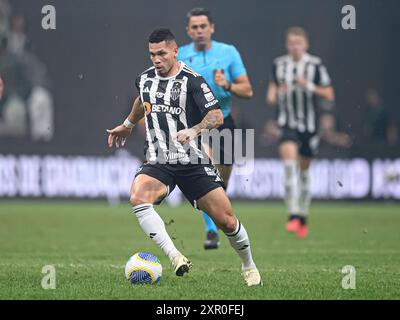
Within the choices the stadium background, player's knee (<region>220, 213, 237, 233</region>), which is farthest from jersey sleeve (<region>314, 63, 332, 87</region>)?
player's knee (<region>220, 213, 237, 233</region>)

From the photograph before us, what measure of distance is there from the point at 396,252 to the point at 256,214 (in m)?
6.52

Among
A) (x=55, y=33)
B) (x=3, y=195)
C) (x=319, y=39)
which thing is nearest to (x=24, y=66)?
(x=55, y=33)

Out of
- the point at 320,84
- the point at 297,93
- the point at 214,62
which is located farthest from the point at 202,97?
the point at 297,93

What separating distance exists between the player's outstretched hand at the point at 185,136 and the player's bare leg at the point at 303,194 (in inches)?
250

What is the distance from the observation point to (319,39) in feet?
73.7

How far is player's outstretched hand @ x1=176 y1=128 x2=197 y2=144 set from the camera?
859cm

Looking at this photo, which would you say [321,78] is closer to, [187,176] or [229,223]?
[187,176]

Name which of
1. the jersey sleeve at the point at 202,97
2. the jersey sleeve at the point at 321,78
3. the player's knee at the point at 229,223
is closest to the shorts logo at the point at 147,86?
the jersey sleeve at the point at 202,97

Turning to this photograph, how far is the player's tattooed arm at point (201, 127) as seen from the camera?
860 cm

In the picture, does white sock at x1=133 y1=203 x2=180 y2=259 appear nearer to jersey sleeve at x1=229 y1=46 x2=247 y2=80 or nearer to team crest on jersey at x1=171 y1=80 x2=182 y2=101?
team crest on jersey at x1=171 y1=80 x2=182 y2=101

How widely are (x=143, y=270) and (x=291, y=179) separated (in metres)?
7.20

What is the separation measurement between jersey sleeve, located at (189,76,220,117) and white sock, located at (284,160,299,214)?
252 inches

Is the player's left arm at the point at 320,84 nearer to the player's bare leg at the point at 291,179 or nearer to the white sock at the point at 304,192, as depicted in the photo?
the player's bare leg at the point at 291,179

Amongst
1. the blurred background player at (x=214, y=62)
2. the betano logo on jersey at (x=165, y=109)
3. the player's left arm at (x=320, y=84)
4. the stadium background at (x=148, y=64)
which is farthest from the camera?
the stadium background at (x=148, y=64)
